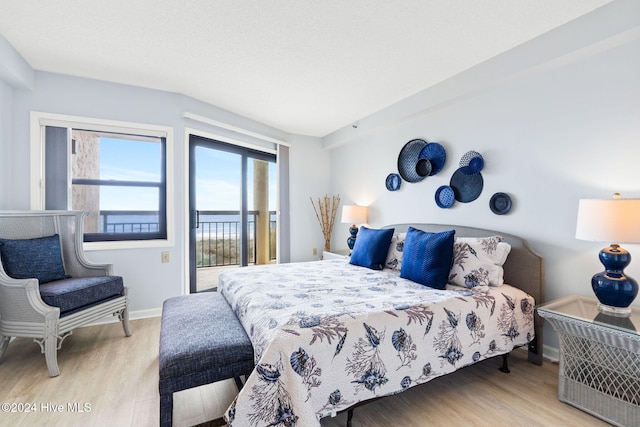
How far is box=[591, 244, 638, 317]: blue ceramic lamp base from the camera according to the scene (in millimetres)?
1716

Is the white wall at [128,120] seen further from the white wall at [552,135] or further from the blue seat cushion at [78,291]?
the white wall at [552,135]

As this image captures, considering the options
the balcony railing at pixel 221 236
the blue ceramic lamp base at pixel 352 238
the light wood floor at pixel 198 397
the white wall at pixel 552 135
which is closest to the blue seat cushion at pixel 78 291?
the light wood floor at pixel 198 397

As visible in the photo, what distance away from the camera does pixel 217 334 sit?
1.60m

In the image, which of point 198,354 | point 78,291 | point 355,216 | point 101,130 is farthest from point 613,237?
point 101,130

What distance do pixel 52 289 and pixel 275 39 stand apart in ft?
8.33

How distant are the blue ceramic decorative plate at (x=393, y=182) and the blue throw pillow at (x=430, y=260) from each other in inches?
49.3

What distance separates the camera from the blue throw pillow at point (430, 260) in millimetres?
2219

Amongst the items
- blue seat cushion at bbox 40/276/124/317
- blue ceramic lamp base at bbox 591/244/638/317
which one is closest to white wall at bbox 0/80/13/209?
blue seat cushion at bbox 40/276/124/317

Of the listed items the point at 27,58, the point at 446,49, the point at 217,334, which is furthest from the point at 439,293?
the point at 27,58

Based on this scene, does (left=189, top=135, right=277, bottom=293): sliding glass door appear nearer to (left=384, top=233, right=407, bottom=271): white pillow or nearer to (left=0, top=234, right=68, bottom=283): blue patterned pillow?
(left=0, top=234, right=68, bottom=283): blue patterned pillow

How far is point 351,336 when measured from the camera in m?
1.45

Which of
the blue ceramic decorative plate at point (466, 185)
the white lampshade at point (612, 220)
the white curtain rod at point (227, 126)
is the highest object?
the white curtain rod at point (227, 126)

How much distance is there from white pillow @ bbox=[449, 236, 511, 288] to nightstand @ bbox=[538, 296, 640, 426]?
1.34 feet

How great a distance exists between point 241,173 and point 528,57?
3362 millimetres
